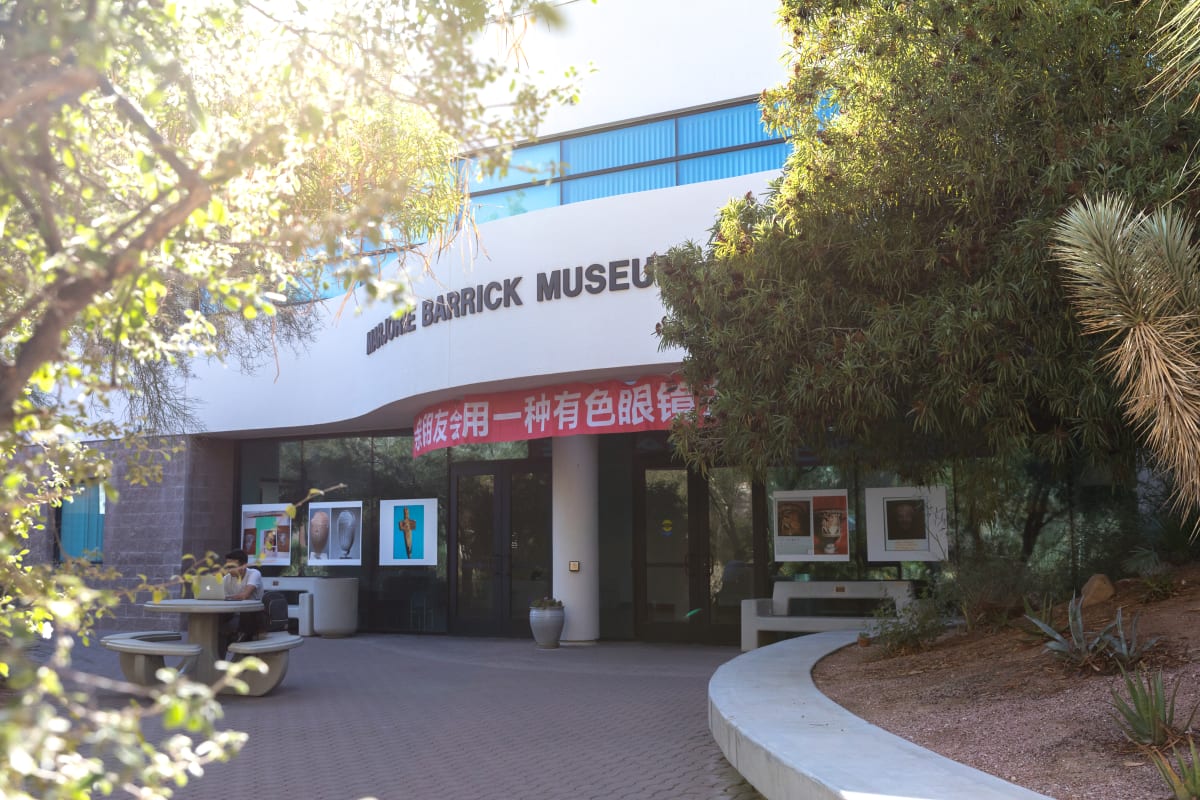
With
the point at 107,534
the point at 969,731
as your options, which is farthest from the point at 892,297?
the point at 107,534

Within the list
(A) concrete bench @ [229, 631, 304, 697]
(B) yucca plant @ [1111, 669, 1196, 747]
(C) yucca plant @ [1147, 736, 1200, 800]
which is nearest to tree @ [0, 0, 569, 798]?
(C) yucca plant @ [1147, 736, 1200, 800]

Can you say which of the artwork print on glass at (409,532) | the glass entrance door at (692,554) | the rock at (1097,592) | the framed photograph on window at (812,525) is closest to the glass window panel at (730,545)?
the glass entrance door at (692,554)

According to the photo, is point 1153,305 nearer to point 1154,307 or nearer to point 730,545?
point 1154,307

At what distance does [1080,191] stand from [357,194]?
4997 millimetres

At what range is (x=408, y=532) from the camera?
18.9 metres

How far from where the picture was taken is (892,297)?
26.8 feet

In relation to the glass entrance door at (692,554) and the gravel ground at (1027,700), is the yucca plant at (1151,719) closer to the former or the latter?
the gravel ground at (1027,700)

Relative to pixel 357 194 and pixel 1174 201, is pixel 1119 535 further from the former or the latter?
pixel 357 194

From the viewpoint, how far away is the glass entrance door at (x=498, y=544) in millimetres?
17578

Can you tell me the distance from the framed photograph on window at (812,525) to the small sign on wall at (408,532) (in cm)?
651

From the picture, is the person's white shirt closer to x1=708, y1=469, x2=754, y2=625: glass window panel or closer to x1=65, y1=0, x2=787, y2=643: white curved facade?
x1=65, y1=0, x2=787, y2=643: white curved facade

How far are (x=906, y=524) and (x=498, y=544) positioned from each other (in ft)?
22.7

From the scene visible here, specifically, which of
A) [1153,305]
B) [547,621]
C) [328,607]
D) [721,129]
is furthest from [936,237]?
[328,607]

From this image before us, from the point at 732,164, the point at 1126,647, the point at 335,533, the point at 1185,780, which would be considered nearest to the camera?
the point at 1185,780
